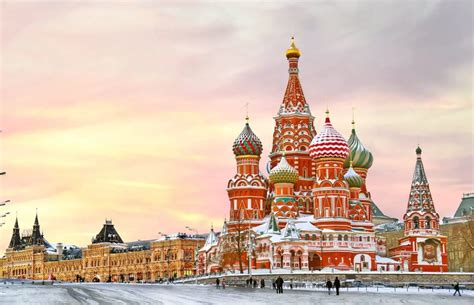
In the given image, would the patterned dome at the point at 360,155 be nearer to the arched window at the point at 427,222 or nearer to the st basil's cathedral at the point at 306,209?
the st basil's cathedral at the point at 306,209

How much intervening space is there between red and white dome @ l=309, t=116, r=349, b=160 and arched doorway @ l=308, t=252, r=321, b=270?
35.5ft

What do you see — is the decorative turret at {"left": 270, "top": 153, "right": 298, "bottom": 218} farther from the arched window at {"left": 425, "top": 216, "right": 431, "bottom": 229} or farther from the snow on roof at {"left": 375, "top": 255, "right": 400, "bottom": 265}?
the arched window at {"left": 425, "top": 216, "right": 431, "bottom": 229}

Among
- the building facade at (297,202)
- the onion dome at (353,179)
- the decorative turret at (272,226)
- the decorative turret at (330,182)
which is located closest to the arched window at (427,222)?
the building facade at (297,202)

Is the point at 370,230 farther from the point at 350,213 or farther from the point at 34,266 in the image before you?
the point at 34,266


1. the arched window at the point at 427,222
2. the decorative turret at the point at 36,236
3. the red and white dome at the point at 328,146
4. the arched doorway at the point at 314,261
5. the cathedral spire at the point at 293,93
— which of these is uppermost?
the cathedral spire at the point at 293,93

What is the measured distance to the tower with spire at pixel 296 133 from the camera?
97.0m

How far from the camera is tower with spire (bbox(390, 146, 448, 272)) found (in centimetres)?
9869

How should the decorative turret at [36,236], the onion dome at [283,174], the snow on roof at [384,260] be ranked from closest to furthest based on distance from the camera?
1. the onion dome at [283,174]
2. the snow on roof at [384,260]
3. the decorative turret at [36,236]

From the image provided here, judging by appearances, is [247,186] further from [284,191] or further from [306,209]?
[306,209]

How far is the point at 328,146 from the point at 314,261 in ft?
41.8

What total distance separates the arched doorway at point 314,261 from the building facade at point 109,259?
107 feet

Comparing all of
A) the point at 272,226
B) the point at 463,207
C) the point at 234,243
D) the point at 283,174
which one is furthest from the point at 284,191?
the point at 463,207

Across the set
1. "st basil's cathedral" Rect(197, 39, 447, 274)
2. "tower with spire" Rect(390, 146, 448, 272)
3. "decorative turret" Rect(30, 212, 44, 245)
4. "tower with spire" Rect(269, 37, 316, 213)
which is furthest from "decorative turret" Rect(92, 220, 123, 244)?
"tower with spire" Rect(390, 146, 448, 272)

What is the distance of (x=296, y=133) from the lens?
98.6 m
